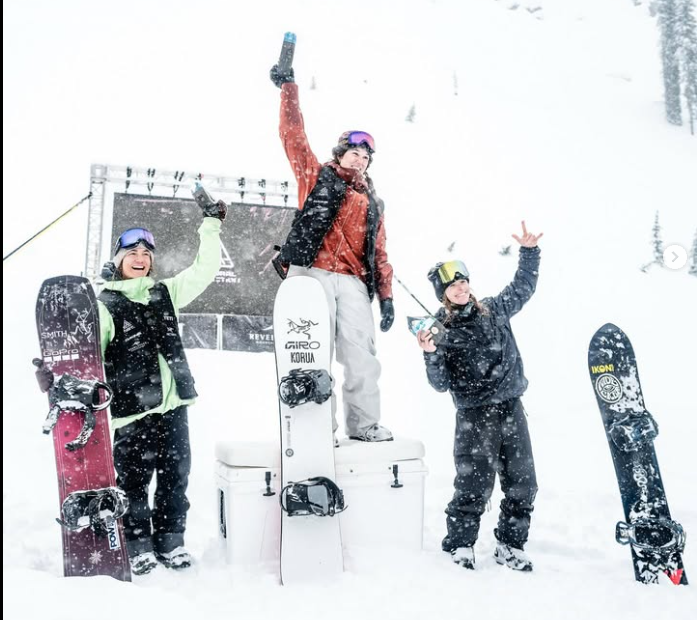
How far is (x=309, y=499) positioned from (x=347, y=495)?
37cm

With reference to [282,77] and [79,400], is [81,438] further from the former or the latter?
[282,77]

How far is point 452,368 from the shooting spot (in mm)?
2959

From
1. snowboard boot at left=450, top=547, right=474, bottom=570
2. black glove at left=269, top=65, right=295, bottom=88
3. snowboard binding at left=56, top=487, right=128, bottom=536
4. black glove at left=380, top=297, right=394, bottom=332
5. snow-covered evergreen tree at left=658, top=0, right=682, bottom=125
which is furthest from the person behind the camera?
snow-covered evergreen tree at left=658, top=0, right=682, bottom=125

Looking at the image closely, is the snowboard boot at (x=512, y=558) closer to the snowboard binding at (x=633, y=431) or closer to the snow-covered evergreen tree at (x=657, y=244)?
the snowboard binding at (x=633, y=431)

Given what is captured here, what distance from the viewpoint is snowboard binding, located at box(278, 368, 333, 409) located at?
240 centimetres

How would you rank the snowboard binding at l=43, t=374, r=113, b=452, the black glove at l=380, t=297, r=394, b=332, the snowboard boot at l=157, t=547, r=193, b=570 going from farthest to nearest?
the black glove at l=380, t=297, r=394, b=332
the snowboard boot at l=157, t=547, r=193, b=570
the snowboard binding at l=43, t=374, r=113, b=452

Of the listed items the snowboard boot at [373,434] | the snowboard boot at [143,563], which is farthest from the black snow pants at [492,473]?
the snowboard boot at [143,563]

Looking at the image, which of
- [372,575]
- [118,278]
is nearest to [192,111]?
[118,278]

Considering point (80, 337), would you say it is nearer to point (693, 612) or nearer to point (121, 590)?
point (121, 590)

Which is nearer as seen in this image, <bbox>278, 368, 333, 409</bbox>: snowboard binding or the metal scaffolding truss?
<bbox>278, 368, 333, 409</bbox>: snowboard binding

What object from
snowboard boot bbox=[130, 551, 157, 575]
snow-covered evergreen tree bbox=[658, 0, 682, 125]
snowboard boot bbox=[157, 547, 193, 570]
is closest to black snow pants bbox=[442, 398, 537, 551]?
snowboard boot bbox=[157, 547, 193, 570]

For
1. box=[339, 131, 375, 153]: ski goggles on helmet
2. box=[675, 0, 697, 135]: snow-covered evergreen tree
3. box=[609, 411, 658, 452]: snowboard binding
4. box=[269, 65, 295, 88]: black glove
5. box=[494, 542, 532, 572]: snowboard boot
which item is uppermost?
box=[675, 0, 697, 135]: snow-covered evergreen tree

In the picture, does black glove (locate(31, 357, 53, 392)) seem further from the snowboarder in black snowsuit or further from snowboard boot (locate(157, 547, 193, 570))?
the snowboarder in black snowsuit

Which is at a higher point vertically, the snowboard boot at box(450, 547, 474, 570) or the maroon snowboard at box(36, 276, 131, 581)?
the maroon snowboard at box(36, 276, 131, 581)
